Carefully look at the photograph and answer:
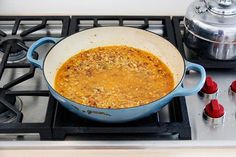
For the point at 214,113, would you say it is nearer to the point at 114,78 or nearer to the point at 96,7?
the point at 114,78

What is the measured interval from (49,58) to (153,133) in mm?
Result: 274

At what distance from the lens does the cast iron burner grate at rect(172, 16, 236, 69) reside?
91cm

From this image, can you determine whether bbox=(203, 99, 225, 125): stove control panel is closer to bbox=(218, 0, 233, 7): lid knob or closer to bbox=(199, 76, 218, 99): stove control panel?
bbox=(199, 76, 218, 99): stove control panel

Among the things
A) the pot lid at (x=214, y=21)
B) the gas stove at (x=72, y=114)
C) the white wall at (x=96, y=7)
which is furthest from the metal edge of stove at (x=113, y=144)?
the white wall at (x=96, y=7)

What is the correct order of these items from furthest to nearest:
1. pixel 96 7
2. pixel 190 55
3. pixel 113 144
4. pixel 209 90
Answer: pixel 96 7, pixel 190 55, pixel 209 90, pixel 113 144

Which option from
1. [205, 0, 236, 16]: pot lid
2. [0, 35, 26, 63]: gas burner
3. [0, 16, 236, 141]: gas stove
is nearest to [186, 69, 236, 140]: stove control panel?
[0, 16, 236, 141]: gas stove

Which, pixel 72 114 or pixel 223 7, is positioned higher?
pixel 223 7

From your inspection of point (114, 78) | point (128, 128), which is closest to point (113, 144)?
point (128, 128)

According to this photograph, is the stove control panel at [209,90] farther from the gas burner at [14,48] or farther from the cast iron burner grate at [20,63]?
the gas burner at [14,48]

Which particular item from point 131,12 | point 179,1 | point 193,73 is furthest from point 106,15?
point 193,73

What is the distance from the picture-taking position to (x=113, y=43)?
96 cm

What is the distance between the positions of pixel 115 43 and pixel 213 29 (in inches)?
8.9

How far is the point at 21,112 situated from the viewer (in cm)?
83

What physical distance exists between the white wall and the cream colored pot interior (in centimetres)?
19
